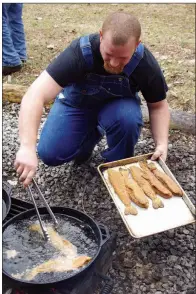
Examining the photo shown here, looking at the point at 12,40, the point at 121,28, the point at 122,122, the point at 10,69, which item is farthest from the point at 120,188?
the point at 12,40

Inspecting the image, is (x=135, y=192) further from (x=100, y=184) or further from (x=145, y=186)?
(x=100, y=184)

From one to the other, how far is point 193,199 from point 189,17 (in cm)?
506

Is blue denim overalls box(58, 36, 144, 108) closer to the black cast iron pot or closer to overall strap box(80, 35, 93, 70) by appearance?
overall strap box(80, 35, 93, 70)

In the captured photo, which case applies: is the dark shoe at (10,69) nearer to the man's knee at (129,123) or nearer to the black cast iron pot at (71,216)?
the man's knee at (129,123)

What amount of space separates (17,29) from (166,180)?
133 inches

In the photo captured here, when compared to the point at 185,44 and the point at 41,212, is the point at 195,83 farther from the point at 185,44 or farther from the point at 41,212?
the point at 41,212

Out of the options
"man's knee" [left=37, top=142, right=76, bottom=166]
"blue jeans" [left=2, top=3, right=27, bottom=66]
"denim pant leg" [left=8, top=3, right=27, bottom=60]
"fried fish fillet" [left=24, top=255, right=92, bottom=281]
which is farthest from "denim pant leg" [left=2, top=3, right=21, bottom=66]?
"fried fish fillet" [left=24, top=255, right=92, bottom=281]

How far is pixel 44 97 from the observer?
2.54m

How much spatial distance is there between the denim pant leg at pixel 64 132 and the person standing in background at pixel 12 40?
2.05 m

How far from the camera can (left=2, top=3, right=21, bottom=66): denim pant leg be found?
16.0 ft

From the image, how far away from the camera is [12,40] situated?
5207mm

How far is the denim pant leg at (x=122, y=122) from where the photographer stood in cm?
284

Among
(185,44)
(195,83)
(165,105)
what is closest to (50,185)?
(165,105)

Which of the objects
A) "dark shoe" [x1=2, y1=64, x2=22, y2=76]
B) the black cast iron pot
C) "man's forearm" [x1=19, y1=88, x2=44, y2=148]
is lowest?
"dark shoe" [x1=2, y1=64, x2=22, y2=76]
